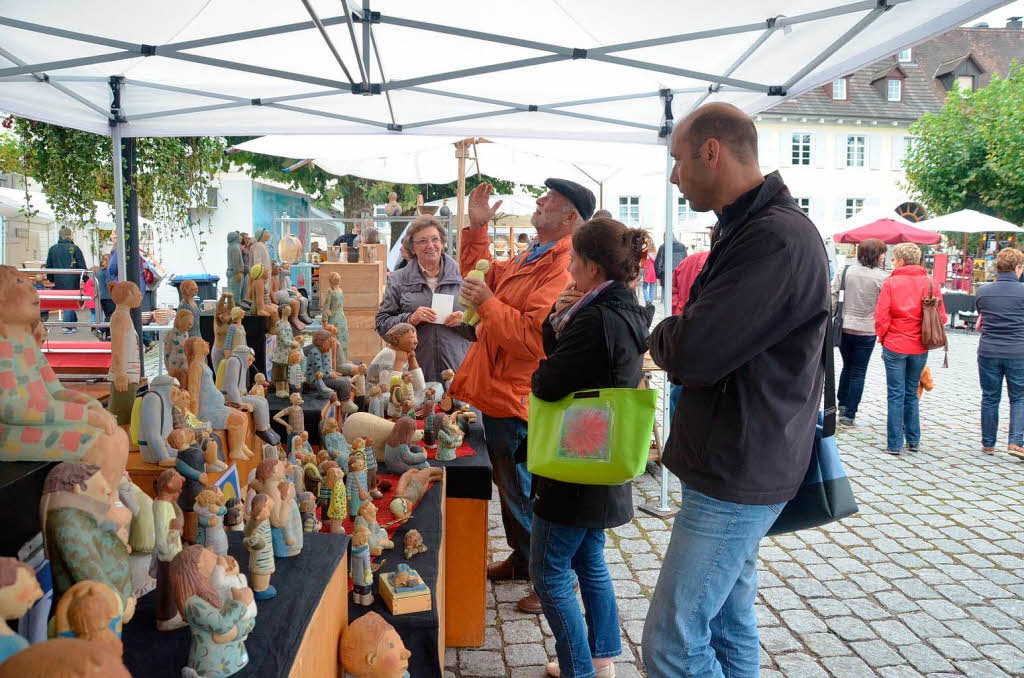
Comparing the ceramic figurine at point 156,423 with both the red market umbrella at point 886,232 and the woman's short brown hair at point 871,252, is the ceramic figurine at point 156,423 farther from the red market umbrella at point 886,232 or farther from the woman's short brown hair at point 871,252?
the red market umbrella at point 886,232

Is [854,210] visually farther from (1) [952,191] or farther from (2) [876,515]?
(2) [876,515]

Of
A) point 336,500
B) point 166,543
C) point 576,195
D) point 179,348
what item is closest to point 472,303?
point 576,195

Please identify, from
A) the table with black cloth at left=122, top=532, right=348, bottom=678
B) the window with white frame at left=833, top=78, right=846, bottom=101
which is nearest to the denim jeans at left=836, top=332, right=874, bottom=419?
the table with black cloth at left=122, top=532, right=348, bottom=678

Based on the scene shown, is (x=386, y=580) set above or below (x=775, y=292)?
below

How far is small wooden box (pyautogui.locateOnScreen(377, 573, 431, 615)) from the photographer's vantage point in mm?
2176

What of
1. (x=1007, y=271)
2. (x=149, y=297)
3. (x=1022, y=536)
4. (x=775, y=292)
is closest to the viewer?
A: (x=775, y=292)

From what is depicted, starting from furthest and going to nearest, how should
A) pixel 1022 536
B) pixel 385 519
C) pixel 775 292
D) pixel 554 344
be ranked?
pixel 1022 536
pixel 385 519
pixel 554 344
pixel 775 292

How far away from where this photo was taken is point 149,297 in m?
8.84

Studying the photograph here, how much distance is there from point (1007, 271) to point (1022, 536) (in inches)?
104

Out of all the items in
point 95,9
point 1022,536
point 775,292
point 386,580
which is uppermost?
point 95,9

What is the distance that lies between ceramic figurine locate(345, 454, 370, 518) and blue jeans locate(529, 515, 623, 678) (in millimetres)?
619

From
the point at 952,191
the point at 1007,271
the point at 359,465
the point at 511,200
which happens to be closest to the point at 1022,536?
the point at 1007,271

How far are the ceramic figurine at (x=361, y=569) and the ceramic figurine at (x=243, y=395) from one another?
1018 mm

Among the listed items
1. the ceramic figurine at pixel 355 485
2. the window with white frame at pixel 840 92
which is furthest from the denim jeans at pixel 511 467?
the window with white frame at pixel 840 92
